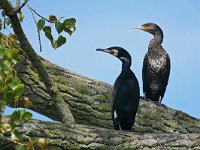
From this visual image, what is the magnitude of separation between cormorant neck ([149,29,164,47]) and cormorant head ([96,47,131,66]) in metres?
1.59

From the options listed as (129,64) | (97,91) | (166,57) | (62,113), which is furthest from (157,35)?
(62,113)

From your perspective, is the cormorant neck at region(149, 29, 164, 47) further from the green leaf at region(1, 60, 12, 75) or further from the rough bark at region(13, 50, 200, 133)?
the green leaf at region(1, 60, 12, 75)

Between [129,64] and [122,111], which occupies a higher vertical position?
[129,64]

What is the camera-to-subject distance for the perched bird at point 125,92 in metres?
5.27

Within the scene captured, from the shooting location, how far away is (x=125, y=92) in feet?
17.9

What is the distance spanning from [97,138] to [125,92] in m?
1.99

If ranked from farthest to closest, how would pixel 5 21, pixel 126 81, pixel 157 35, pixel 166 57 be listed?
pixel 157 35 → pixel 166 57 → pixel 126 81 → pixel 5 21

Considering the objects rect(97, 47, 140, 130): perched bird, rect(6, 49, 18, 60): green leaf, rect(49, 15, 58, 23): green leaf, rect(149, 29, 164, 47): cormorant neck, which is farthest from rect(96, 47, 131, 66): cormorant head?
rect(6, 49, 18, 60): green leaf

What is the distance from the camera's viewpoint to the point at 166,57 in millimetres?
6930

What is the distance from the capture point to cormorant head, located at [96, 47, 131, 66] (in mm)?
5598

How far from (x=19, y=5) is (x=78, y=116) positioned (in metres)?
1.73

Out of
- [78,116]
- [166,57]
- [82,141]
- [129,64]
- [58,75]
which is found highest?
[166,57]

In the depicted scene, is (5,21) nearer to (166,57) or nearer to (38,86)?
(38,86)

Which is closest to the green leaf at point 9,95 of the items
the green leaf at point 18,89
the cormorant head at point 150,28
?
the green leaf at point 18,89
